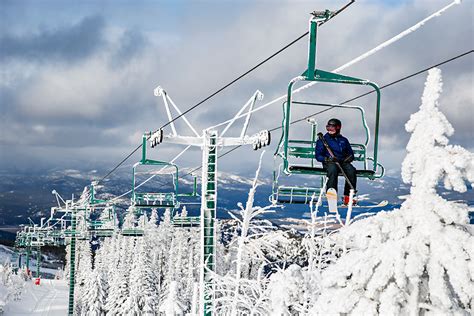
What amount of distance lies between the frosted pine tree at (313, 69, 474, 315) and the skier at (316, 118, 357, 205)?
328 centimetres

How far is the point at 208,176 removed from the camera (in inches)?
486

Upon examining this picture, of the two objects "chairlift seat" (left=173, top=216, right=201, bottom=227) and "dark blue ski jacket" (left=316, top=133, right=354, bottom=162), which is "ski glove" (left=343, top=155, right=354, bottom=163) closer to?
"dark blue ski jacket" (left=316, top=133, right=354, bottom=162)

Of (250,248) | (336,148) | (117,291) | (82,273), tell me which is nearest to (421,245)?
(336,148)

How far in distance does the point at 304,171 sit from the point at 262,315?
4.40m

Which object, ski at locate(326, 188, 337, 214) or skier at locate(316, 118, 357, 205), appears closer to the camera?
ski at locate(326, 188, 337, 214)

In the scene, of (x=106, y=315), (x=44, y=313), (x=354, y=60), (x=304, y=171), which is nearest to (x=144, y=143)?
(x=304, y=171)

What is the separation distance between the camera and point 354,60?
26.6ft

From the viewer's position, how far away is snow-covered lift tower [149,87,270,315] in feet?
38.9

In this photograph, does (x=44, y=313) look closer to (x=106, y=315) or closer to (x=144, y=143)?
(x=106, y=315)

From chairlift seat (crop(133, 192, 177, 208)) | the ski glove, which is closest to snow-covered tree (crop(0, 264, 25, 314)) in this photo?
chairlift seat (crop(133, 192, 177, 208))

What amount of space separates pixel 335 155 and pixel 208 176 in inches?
133

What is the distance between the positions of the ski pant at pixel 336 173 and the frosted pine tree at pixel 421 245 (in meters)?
3.17

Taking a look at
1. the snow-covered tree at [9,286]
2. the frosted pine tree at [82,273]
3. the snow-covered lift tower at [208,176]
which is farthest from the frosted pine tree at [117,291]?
the snow-covered lift tower at [208,176]

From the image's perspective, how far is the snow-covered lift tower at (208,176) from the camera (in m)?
11.8
